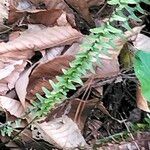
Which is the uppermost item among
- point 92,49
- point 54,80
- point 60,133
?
point 92,49

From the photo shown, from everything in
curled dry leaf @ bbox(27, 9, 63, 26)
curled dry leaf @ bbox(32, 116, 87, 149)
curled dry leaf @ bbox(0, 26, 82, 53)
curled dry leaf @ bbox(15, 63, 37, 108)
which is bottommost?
curled dry leaf @ bbox(32, 116, 87, 149)

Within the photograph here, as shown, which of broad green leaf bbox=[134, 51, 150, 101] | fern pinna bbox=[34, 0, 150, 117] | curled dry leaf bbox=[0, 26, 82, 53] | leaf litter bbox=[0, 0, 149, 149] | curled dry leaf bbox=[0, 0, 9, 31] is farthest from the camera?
curled dry leaf bbox=[0, 0, 9, 31]

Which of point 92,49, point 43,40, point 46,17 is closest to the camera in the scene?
point 92,49

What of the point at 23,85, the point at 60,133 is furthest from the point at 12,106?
the point at 60,133

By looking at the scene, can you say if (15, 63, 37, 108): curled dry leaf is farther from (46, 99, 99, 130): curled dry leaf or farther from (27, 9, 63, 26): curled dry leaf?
(27, 9, 63, 26): curled dry leaf

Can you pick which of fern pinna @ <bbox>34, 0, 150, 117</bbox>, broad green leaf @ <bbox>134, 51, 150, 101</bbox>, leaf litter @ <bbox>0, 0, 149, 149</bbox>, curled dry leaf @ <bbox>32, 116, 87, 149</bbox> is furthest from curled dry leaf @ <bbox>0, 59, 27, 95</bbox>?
broad green leaf @ <bbox>134, 51, 150, 101</bbox>

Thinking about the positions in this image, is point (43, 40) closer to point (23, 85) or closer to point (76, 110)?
point (23, 85)

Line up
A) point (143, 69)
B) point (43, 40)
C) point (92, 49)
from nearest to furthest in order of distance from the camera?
point (92, 49) < point (143, 69) < point (43, 40)
